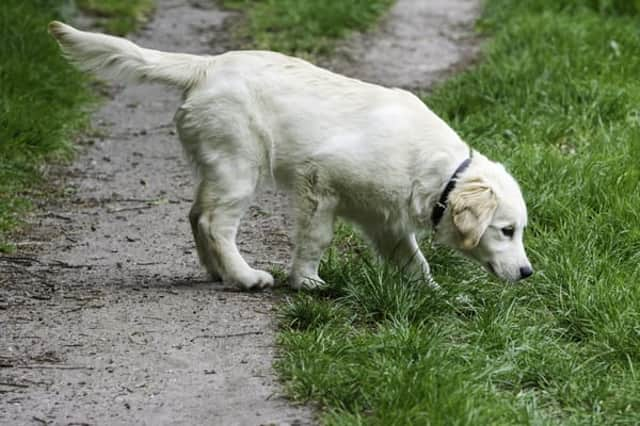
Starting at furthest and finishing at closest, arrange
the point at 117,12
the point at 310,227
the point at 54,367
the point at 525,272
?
the point at 117,12 < the point at 310,227 < the point at 525,272 < the point at 54,367

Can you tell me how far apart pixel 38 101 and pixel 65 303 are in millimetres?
3358

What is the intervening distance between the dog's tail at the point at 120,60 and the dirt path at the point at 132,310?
94 centimetres

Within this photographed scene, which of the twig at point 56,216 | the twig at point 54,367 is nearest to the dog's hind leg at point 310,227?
the twig at point 54,367

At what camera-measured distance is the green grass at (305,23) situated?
421 inches

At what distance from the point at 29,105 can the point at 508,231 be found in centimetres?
402

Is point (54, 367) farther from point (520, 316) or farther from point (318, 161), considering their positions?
point (520, 316)

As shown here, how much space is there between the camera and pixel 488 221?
5.01m

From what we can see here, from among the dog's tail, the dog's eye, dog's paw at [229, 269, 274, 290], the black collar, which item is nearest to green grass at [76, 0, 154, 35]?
the dog's tail

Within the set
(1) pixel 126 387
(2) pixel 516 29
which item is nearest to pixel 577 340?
(1) pixel 126 387

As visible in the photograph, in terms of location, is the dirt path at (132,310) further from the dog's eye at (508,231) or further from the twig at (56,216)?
the dog's eye at (508,231)

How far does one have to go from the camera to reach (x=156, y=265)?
230 inches

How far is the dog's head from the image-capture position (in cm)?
498

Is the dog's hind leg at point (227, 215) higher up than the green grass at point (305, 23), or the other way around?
the dog's hind leg at point (227, 215)

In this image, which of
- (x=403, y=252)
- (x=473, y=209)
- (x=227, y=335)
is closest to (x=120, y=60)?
(x=227, y=335)
